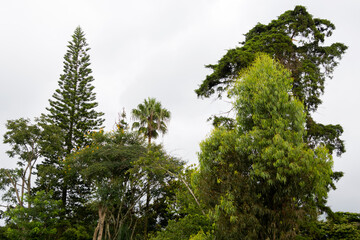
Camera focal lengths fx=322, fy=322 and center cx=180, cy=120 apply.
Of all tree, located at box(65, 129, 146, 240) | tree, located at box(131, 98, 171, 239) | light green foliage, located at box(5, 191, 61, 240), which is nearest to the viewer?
light green foliage, located at box(5, 191, 61, 240)

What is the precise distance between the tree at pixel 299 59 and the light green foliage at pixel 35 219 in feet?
30.2

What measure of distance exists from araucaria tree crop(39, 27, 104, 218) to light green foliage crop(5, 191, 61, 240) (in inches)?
86.8

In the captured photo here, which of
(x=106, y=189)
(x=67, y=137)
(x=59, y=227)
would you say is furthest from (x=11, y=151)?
(x=106, y=189)

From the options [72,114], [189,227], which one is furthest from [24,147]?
[189,227]

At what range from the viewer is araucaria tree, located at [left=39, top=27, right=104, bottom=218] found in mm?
18484

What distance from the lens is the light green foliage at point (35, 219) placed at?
15.0m

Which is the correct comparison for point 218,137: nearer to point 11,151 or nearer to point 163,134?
point 163,134

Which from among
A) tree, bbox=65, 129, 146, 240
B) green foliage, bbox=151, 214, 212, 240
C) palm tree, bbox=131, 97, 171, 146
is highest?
palm tree, bbox=131, 97, 171, 146

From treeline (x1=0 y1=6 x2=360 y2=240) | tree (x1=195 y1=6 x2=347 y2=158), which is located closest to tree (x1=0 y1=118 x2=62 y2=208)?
treeline (x1=0 y1=6 x2=360 y2=240)

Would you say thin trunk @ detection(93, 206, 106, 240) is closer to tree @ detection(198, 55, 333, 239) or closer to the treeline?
the treeline

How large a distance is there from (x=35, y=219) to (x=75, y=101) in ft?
28.8

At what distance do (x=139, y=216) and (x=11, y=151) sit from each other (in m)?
8.21

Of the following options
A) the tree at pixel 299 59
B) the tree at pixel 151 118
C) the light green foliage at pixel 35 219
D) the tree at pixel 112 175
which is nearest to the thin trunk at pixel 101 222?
the tree at pixel 112 175

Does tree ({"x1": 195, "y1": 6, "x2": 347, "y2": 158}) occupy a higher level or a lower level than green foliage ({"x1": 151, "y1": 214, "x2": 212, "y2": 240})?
higher
